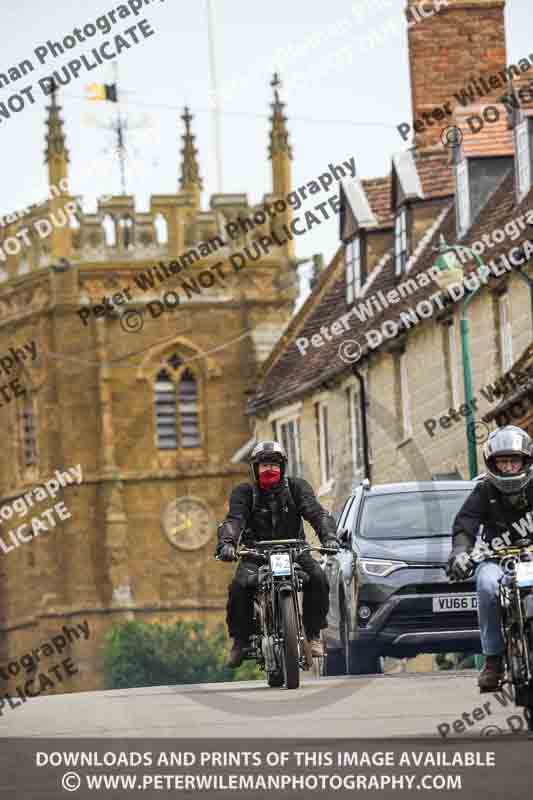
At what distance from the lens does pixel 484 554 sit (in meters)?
13.2

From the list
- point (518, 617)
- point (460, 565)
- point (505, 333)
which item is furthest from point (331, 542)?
point (505, 333)

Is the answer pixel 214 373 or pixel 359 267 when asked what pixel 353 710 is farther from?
pixel 214 373

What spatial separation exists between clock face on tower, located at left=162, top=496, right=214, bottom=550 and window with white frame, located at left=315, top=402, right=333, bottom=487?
29065mm

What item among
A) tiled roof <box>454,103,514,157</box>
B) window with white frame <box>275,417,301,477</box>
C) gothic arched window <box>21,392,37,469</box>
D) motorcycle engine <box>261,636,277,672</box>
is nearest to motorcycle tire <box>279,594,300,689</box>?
motorcycle engine <box>261,636,277,672</box>

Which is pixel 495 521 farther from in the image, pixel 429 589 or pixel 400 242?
pixel 400 242

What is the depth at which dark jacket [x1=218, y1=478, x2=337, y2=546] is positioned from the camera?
55.4 feet

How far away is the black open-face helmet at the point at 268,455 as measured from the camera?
16531mm

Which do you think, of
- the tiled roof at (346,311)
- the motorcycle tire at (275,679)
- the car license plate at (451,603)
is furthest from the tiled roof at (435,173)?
the motorcycle tire at (275,679)

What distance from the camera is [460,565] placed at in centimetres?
1317

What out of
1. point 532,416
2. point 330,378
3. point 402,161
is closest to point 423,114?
point 402,161

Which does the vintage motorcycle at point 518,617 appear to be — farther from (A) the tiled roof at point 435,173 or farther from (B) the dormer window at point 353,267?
(B) the dormer window at point 353,267

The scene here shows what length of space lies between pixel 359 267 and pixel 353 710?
32.8 metres

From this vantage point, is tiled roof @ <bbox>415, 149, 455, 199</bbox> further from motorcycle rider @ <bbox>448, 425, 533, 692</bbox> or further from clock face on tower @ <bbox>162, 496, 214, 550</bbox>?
clock face on tower @ <bbox>162, 496, 214, 550</bbox>

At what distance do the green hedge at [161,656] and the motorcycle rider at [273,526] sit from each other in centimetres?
5270
